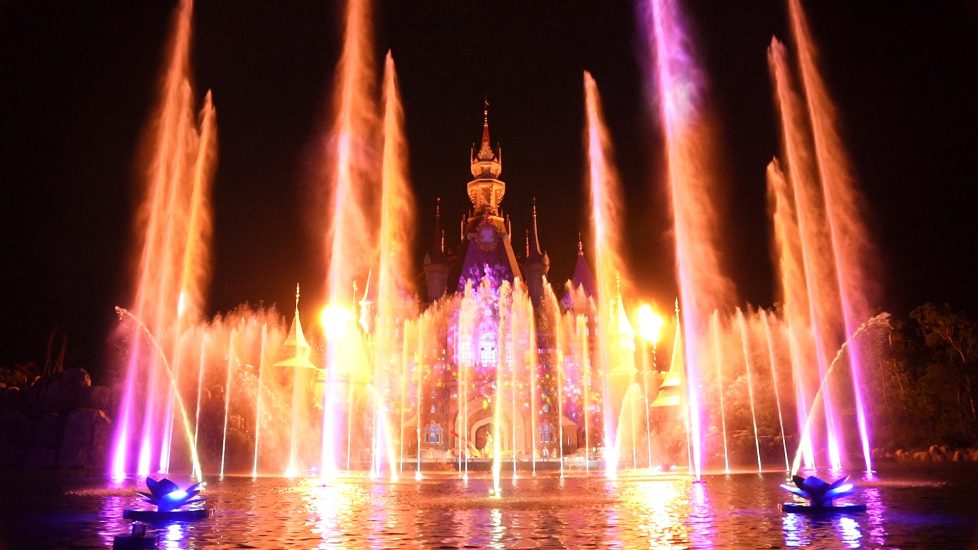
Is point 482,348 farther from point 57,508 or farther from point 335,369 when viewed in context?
point 57,508

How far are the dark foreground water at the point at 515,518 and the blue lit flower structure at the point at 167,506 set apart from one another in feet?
0.92

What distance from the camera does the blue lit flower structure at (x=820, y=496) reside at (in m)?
15.4

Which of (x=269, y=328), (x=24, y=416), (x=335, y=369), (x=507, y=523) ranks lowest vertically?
(x=507, y=523)

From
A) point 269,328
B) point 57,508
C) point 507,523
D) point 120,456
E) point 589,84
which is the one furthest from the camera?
point 269,328

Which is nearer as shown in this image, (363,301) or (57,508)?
(57,508)

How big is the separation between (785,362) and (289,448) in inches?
1232

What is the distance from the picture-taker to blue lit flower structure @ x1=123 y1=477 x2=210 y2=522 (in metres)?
15.0

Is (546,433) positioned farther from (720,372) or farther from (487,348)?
(720,372)

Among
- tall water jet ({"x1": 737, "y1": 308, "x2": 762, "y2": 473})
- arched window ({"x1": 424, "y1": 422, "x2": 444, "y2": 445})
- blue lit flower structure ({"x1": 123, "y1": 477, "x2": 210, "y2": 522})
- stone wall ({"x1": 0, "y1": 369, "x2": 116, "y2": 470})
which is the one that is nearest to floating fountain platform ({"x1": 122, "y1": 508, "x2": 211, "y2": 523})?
blue lit flower structure ({"x1": 123, "y1": 477, "x2": 210, "y2": 522})

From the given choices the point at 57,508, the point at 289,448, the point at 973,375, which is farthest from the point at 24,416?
the point at 973,375

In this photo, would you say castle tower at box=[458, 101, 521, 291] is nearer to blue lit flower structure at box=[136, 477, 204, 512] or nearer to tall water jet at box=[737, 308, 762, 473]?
tall water jet at box=[737, 308, 762, 473]

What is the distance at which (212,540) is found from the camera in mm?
12039

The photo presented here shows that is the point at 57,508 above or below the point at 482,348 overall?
below

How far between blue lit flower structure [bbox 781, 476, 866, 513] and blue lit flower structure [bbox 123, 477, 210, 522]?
12217 mm
